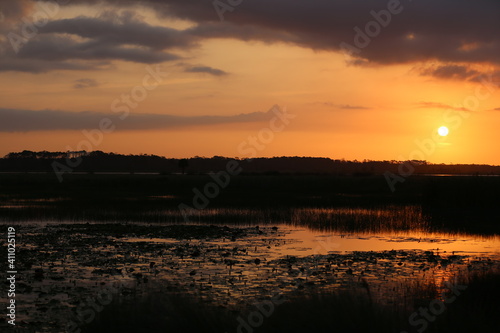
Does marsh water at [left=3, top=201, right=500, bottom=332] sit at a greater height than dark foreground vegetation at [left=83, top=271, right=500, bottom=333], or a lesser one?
greater

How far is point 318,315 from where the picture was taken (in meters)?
13.2

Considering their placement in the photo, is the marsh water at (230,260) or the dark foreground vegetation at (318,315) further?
the marsh water at (230,260)

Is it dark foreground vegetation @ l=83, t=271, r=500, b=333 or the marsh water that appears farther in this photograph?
the marsh water

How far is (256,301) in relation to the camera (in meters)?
14.5

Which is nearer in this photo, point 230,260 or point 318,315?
point 318,315

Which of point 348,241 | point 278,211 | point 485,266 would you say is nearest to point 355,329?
point 485,266

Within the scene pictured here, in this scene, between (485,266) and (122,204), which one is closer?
(485,266)

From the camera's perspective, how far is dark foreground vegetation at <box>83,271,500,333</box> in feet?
40.1

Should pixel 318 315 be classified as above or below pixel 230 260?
below

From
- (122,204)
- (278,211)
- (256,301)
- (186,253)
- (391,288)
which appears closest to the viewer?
(256,301)

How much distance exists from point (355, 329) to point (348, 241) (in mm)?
15917

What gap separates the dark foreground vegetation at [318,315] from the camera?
12227 millimetres

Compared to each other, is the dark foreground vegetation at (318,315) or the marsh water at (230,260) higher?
the marsh water at (230,260)

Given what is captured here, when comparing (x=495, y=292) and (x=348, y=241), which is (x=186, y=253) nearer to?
(x=348, y=241)
